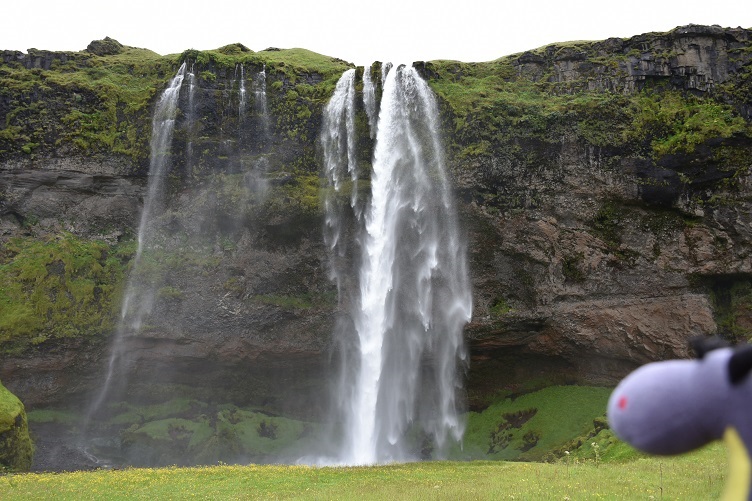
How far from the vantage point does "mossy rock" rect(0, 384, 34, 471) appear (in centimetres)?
2792

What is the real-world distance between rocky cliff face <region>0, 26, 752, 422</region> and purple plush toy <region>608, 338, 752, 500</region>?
34.7 metres

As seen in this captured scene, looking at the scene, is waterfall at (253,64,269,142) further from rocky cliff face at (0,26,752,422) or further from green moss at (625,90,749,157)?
green moss at (625,90,749,157)

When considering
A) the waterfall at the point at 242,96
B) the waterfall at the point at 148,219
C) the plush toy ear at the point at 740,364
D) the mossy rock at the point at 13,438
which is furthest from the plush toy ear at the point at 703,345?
the waterfall at the point at 242,96

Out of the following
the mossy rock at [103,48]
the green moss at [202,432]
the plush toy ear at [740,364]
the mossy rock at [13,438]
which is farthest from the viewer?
the mossy rock at [103,48]

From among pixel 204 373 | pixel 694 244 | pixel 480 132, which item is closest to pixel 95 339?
pixel 204 373

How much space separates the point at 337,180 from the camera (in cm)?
3909

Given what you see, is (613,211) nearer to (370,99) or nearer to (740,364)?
(370,99)

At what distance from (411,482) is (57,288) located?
99.3ft

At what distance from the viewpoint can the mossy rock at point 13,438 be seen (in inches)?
1099

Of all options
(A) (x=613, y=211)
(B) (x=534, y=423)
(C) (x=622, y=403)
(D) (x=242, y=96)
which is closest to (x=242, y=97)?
(D) (x=242, y=96)

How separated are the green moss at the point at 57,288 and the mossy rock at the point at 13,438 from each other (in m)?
7.47

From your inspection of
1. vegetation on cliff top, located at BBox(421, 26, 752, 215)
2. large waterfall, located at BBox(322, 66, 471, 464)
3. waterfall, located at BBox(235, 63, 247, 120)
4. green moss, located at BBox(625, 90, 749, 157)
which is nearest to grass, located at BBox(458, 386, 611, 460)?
large waterfall, located at BBox(322, 66, 471, 464)

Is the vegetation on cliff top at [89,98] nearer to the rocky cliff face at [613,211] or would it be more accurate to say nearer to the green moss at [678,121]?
the rocky cliff face at [613,211]

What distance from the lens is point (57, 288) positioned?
3881cm
